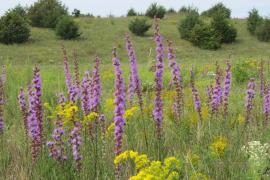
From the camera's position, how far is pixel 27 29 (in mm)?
24266

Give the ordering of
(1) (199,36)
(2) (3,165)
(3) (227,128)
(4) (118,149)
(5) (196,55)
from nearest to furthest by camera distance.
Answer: (4) (118,149) < (2) (3,165) < (3) (227,128) < (5) (196,55) < (1) (199,36)

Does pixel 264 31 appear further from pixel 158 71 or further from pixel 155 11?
pixel 158 71

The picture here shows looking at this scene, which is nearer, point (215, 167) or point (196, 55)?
point (215, 167)

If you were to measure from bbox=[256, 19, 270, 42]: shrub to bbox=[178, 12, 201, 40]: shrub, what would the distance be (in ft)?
13.8

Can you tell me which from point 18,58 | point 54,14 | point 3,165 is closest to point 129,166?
point 3,165

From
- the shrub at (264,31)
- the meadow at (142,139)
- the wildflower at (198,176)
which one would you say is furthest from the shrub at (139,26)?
the wildflower at (198,176)

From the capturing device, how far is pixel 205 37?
85.7ft

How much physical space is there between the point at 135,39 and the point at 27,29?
645 centimetres

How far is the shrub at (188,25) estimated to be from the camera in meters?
27.2

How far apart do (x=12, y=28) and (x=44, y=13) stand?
5349mm

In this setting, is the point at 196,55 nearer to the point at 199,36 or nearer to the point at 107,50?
the point at 199,36

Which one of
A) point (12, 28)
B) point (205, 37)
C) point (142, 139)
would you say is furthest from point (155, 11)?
point (142, 139)

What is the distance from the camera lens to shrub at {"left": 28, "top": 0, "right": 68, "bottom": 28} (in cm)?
2777

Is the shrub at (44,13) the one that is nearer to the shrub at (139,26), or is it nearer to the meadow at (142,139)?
the shrub at (139,26)
